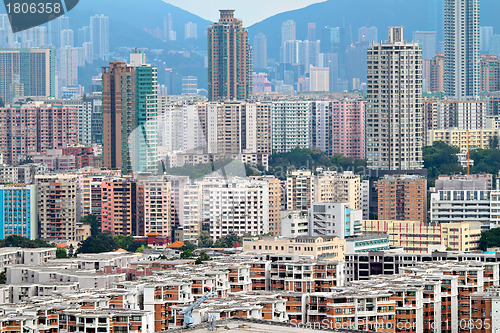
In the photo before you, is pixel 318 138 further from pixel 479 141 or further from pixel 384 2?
pixel 384 2

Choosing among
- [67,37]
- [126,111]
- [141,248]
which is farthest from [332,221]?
[67,37]

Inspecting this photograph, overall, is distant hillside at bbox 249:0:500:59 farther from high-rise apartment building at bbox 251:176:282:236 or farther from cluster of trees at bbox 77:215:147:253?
cluster of trees at bbox 77:215:147:253

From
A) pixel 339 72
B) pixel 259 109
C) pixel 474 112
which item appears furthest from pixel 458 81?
pixel 339 72

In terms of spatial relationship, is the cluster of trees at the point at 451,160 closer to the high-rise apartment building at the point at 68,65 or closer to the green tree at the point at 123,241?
the green tree at the point at 123,241

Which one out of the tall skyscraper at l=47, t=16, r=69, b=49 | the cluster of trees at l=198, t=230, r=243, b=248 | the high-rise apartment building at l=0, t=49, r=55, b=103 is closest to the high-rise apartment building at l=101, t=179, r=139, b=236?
the cluster of trees at l=198, t=230, r=243, b=248

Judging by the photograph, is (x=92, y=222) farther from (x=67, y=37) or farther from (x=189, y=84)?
(x=67, y=37)

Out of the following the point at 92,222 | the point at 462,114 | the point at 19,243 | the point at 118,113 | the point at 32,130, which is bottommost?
the point at 19,243
